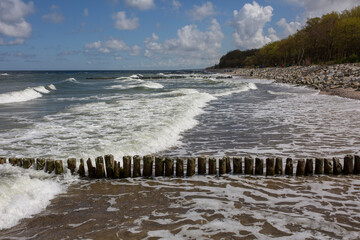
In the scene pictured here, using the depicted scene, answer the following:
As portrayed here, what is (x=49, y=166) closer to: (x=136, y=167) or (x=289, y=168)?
(x=136, y=167)

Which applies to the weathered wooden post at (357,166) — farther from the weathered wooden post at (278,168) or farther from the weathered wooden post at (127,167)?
the weathered wooden post at (127,167)

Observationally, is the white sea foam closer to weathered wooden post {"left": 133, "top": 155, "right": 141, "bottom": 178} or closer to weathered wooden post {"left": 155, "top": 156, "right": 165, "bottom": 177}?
weathered wooden post {"left": 133, "top": 155, "right": 141, "bottom": 178}

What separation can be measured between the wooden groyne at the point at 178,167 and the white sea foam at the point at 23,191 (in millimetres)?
212

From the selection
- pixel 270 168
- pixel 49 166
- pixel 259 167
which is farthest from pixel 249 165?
pixel 49 166

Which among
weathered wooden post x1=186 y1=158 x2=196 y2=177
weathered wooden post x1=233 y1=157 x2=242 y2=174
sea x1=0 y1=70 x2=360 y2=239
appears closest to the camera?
sea x1=0 y1=70 x2=360 y2=239

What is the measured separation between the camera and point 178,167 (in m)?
6.78

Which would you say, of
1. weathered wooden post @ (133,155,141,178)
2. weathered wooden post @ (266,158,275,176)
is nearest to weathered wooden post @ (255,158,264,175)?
weathered wooden post @ (266,158,275,176)

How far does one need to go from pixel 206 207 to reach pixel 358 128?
9.26m

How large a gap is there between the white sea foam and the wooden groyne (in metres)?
0.21

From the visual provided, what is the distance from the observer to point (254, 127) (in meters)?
12.5

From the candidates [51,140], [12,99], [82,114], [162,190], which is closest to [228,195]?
[162,190]

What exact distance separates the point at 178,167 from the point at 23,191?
315 cm

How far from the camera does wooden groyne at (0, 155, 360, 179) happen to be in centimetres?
667

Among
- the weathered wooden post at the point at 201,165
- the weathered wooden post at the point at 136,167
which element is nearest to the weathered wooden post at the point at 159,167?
the weathered wooden post at the point at 136,167
